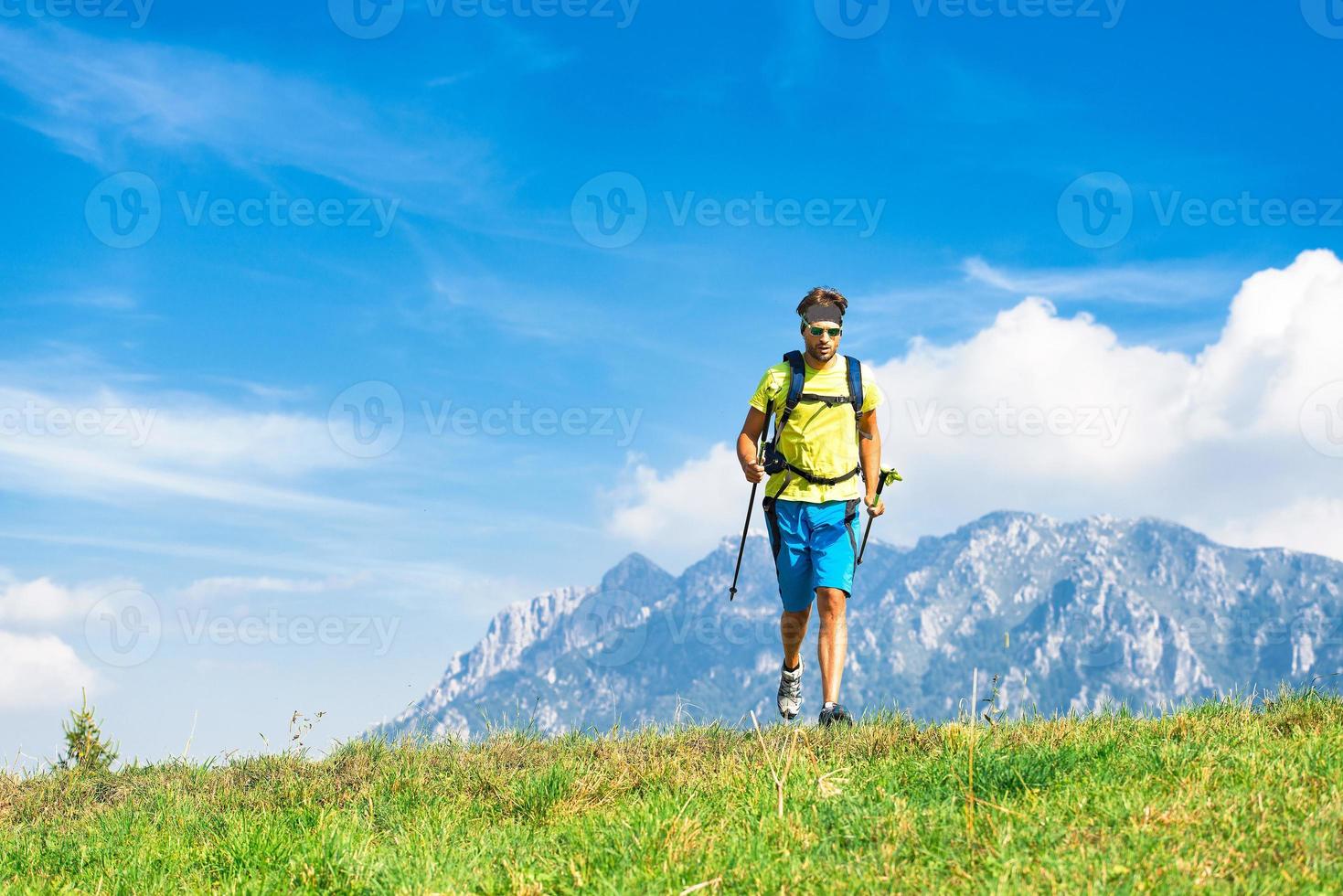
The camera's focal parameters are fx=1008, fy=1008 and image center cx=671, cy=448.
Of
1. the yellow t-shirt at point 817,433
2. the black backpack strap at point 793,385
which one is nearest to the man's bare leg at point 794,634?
→ the yellow t-shirt at point 817,433

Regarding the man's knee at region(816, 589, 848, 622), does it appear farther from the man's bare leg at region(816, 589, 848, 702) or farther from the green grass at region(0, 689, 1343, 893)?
the green grass at region(0, 689, 1343, 893)

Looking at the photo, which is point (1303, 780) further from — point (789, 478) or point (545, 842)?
point (789, 478)

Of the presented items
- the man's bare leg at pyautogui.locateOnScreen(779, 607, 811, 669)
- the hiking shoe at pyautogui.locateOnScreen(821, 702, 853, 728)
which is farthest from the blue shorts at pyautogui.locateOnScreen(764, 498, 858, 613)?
the hiking shoe at pyautogui.locateOnScreen(821, 702, 853, 728)

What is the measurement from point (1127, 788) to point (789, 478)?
205 inches

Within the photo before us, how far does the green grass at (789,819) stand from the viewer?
4270mm

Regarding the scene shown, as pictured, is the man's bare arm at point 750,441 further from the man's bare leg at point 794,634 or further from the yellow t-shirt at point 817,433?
the man's bare leg at point 794,634

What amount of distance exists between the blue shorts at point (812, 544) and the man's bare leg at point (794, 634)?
0.16m

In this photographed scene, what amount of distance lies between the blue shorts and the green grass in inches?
71.9

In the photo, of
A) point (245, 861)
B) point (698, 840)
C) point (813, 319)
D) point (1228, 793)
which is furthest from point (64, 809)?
point (1228, 793)

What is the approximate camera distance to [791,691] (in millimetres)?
10516

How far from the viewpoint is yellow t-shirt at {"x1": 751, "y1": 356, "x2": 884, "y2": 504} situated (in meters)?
9.87

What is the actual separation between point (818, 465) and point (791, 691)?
2457mm

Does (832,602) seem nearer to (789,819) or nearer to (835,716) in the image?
(835,716)

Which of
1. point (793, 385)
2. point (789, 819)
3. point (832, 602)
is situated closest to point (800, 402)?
point (793, 385)
